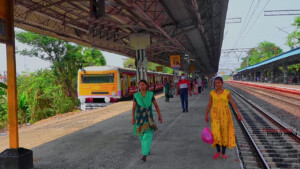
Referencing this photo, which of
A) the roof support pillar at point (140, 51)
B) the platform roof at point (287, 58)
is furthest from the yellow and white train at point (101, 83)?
the platform roof at point (287, 58)

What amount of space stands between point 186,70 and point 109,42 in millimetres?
15266

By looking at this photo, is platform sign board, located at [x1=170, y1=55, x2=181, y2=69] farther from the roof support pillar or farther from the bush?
the roof support pillar

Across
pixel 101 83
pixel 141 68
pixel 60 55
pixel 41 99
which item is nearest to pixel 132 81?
pixel 101 83

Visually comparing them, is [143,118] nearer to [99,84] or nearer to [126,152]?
[126,152]

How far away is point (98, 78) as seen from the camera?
658 inches

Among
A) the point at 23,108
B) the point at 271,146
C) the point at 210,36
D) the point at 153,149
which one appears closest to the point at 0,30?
the point at 153,149

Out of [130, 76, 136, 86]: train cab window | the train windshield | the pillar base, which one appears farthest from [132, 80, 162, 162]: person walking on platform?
[130, 76, 136, 86]: train cab window

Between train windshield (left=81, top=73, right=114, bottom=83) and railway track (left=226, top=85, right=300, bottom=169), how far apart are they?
33.8 ft

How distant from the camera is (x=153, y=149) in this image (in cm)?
518

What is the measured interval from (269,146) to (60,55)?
88.0ft

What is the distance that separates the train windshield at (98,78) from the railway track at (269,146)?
1032 cm

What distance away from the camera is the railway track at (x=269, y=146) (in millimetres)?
4520

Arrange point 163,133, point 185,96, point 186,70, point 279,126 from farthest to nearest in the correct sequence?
1. point 186,70
2. point 185,96
3. point 279,126
4. point 163,133

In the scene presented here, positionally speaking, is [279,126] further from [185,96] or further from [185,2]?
[185,2]
